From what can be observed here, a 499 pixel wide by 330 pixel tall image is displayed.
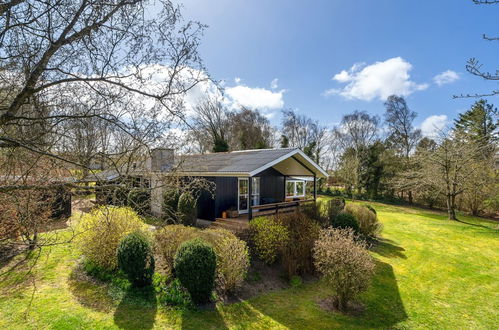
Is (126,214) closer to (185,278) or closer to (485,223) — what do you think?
(185,278)

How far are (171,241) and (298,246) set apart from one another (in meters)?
4.45

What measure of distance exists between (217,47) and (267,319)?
6615 millimetres

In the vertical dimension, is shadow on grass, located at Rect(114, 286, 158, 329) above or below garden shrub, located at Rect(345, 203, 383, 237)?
below

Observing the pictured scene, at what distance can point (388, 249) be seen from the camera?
41.7ft

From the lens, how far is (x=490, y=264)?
11.3m

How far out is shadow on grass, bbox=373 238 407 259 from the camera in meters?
11.9

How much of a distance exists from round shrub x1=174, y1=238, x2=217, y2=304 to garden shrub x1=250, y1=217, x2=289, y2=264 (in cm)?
266

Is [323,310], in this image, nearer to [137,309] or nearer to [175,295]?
[175,295]

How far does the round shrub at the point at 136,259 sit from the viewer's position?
7.15 m

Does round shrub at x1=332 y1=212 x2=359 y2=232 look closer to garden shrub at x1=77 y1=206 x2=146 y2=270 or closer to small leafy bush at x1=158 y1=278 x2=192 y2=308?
small leafy bush at x1=158 y1=278 x2=192 y2=308

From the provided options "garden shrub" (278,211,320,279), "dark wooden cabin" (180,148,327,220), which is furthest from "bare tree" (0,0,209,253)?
"garden shrub" (278,211,320,279)

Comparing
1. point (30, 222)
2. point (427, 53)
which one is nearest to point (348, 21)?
point (427, 53)

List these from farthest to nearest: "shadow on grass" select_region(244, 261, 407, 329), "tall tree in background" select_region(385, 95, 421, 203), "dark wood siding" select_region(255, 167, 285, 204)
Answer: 1. "tall tree in background" select_region(385, 95, 421, 203)
2. "dark wood siding" select_region(255, 167, 285, 204)
3. "shadow on grass" select_region(244, 261, 407, 329)

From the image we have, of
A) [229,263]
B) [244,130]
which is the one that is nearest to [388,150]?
[244,130]
